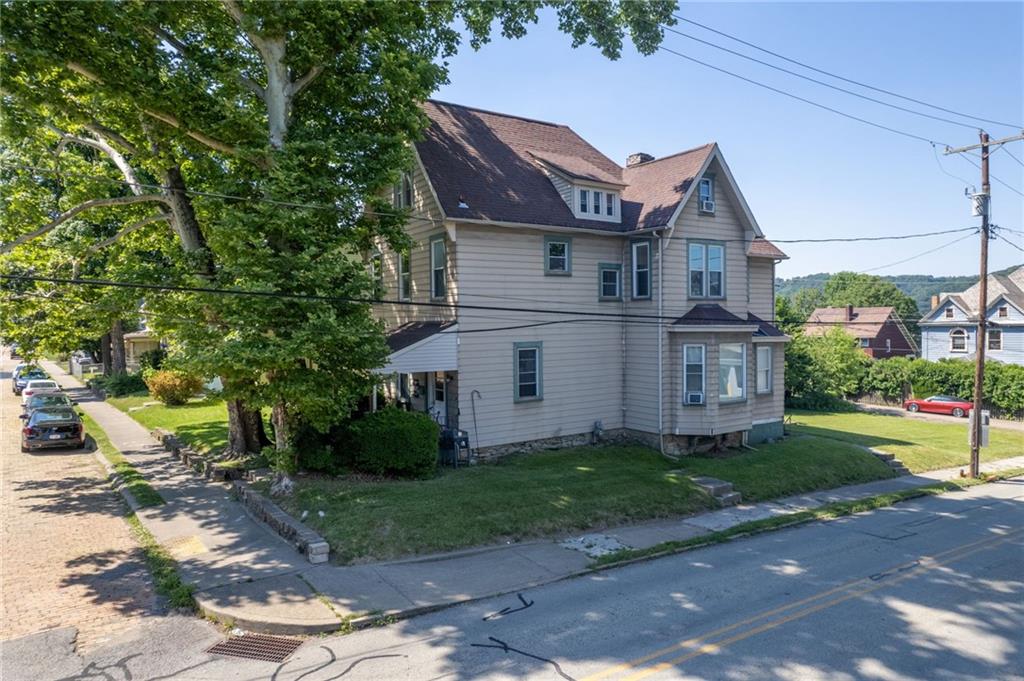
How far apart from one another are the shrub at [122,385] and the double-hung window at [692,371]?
3244 centimetres

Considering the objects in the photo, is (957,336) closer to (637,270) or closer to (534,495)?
(637,270)

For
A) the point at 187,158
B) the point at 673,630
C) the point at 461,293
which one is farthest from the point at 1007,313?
the point at 187,158

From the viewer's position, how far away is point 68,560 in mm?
11352

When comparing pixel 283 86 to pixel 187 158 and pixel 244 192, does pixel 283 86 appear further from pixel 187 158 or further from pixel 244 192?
pixel 187 158

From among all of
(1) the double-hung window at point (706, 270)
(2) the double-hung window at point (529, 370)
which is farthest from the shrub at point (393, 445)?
(1) the double-hung window at point (706, 270)

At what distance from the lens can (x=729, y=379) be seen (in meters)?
20.5

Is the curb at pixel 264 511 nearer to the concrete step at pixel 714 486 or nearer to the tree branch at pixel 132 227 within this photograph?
the tree branch at pixel 132 227

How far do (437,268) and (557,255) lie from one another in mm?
3898

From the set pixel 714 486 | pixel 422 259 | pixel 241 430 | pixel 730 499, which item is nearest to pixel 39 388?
pixel 241 430

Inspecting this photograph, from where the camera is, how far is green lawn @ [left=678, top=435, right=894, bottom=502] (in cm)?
1792

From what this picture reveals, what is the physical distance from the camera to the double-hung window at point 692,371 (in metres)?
19.9

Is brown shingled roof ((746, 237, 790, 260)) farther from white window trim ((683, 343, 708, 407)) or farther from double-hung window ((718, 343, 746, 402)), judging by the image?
white window trim ((683, 343, 708, 407))

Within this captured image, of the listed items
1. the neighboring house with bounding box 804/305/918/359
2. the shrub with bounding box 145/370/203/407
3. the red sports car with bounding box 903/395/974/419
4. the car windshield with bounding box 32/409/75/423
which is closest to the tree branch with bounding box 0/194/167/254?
the car windshield with bounding box 32/409/75/423

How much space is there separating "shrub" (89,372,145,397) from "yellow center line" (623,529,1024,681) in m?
37.3
